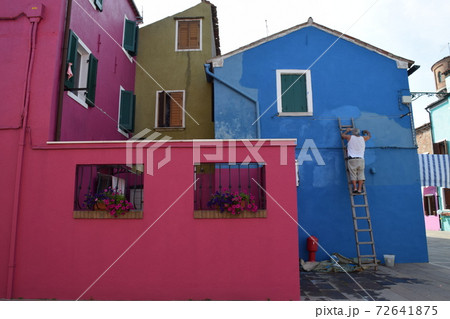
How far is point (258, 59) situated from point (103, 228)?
20.8 ft

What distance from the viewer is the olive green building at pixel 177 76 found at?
11258 mm

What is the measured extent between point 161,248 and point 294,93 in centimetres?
594

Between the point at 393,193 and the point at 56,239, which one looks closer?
the point at 56,239

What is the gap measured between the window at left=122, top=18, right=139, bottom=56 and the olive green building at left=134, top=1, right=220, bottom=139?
33.0 inches

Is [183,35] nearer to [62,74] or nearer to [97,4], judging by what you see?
[97,4]

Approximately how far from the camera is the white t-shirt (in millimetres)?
8484

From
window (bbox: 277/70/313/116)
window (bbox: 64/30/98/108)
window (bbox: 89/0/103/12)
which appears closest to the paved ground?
window (bbox: 277/70/313/116)

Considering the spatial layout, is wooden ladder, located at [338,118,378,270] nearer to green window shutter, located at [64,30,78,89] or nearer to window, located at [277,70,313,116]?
window, located at [277,70,313,116]

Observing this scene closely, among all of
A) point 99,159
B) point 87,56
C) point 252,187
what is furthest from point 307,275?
point 87,56

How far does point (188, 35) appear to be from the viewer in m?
12.0

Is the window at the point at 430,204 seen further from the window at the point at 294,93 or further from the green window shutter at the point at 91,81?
the green window shutter at the point at 91,81

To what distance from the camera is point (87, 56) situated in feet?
26.2

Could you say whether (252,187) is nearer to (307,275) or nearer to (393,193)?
(307,275)

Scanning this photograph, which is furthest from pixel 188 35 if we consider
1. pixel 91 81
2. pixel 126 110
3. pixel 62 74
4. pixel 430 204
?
pixel 430 204
